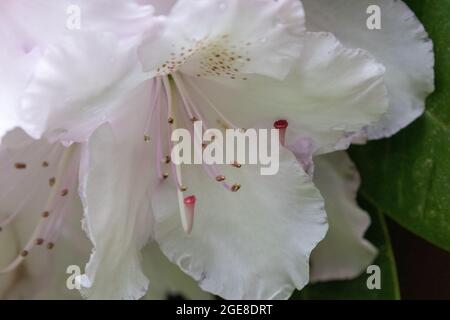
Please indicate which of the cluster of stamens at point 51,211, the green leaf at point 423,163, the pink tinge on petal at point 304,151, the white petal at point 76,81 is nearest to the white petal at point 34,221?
the cluster of stamens at point 51,211

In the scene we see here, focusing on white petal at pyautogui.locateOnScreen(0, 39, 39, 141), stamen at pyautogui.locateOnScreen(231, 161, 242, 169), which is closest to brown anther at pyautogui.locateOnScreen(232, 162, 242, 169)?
stamen at pyautogui.locateOnScreen(231, 161, 242, 169)

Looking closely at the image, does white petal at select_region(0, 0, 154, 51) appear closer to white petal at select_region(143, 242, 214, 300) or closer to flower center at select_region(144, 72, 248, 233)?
flower center at select_region(144, 72, 248, 233)

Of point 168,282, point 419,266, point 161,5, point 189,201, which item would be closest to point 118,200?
point 189,201

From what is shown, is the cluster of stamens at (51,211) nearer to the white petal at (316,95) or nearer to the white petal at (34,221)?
the white petal at (34,221)

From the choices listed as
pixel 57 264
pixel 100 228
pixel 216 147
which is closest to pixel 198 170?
pixel 216 147
